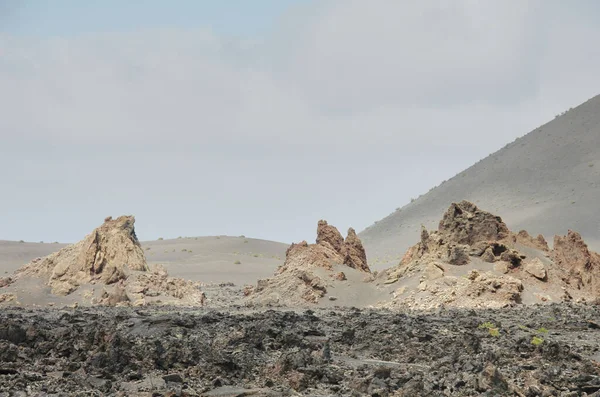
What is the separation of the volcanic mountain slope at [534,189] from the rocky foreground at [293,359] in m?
42.9

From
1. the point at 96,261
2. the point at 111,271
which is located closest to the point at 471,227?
the point at 111,271

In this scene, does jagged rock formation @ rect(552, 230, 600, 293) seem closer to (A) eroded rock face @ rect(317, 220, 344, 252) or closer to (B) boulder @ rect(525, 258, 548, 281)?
(B) boulder @ rect(525, 258, 548, 281)

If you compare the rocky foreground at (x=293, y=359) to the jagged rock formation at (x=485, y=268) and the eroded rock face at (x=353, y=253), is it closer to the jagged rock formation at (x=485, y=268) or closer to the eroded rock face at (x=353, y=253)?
the jagged rock formation at (x=485, y=268)

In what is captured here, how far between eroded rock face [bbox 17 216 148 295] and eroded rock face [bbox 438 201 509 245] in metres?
12.8

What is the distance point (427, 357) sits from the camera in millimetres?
15070

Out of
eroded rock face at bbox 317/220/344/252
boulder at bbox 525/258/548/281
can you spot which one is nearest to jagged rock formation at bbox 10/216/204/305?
eroded rock face at bbox 317/220/344/252

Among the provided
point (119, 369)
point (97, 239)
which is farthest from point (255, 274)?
point (119, 369)

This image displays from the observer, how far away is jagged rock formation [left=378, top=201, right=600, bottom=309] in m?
27.5

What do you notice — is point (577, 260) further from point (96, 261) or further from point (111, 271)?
point (96, 261)

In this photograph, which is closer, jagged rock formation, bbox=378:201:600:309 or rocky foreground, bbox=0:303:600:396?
rocky foreground, bbox=0:303:600:396

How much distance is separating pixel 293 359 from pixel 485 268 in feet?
58.1

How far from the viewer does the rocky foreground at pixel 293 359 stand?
11914 mm

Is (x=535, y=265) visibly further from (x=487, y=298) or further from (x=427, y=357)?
(x=427, y=357)

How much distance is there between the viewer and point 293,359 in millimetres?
13438
